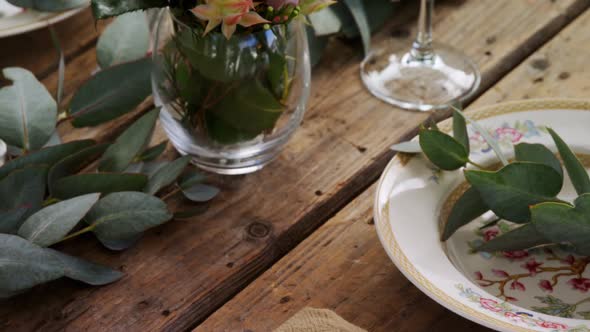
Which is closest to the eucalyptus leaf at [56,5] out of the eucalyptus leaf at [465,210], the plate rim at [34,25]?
the plate rim at [34,25]

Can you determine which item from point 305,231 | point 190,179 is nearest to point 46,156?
point 190,179

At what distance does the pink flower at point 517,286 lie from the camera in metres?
0.66

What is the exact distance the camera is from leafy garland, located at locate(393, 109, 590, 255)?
0.60m

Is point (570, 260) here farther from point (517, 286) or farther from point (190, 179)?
point (190, 179)

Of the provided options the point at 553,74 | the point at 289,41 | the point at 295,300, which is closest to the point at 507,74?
the point at 553,74

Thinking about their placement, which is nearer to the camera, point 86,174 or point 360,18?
point 86,174

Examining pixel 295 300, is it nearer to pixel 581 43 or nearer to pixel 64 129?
pixel 64 129

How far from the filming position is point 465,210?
67cm

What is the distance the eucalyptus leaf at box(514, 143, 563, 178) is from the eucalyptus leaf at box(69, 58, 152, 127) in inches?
13.5

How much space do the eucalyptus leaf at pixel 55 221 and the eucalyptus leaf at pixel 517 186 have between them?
29 cm

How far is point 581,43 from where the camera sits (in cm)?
97

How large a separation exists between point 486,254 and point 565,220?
0.34 ft

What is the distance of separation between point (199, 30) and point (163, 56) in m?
0.07

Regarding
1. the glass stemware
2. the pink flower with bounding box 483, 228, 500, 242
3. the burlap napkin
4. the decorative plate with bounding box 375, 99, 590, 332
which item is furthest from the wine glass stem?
the burlap napkin
